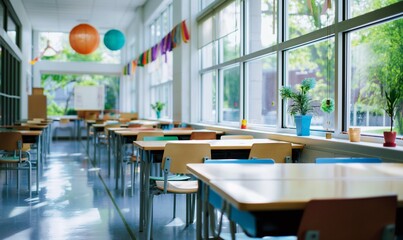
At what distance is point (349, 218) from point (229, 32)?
5.59 metres

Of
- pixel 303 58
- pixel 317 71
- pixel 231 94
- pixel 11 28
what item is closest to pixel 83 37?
pixel 11 28

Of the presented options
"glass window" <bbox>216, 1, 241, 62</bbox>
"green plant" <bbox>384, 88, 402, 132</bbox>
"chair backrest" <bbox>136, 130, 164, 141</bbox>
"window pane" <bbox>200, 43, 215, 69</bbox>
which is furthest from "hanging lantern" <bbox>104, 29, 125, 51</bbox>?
"green plant" <bbox>384, 88, 402, 132</bbox>

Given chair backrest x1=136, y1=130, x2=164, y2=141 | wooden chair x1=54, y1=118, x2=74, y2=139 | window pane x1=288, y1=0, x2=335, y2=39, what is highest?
window pane x1=288, y1=0, x2=335, y2=39

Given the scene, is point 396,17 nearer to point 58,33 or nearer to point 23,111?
point 23,111

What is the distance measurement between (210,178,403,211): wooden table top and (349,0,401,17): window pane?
1.91 m

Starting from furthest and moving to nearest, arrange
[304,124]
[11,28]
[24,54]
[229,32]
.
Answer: [24,54] < [11,28] < [229,32] < [304,124]

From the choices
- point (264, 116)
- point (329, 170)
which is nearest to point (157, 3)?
point (264, 116)

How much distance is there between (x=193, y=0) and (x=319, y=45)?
429 centimetres

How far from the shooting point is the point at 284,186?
1.77 m

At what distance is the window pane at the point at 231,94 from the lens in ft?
22.0

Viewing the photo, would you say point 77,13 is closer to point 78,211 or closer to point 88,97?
point 88,97

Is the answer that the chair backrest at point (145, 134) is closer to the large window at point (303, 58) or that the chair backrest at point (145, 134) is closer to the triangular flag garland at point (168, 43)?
the large window at point (303, 58)

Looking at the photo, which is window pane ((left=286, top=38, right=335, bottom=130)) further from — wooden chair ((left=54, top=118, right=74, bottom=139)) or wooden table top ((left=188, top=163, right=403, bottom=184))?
wooden chair ((left=54, top=118, right=74, bottom=139))

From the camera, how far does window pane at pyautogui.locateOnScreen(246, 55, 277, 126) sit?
5.57 m
